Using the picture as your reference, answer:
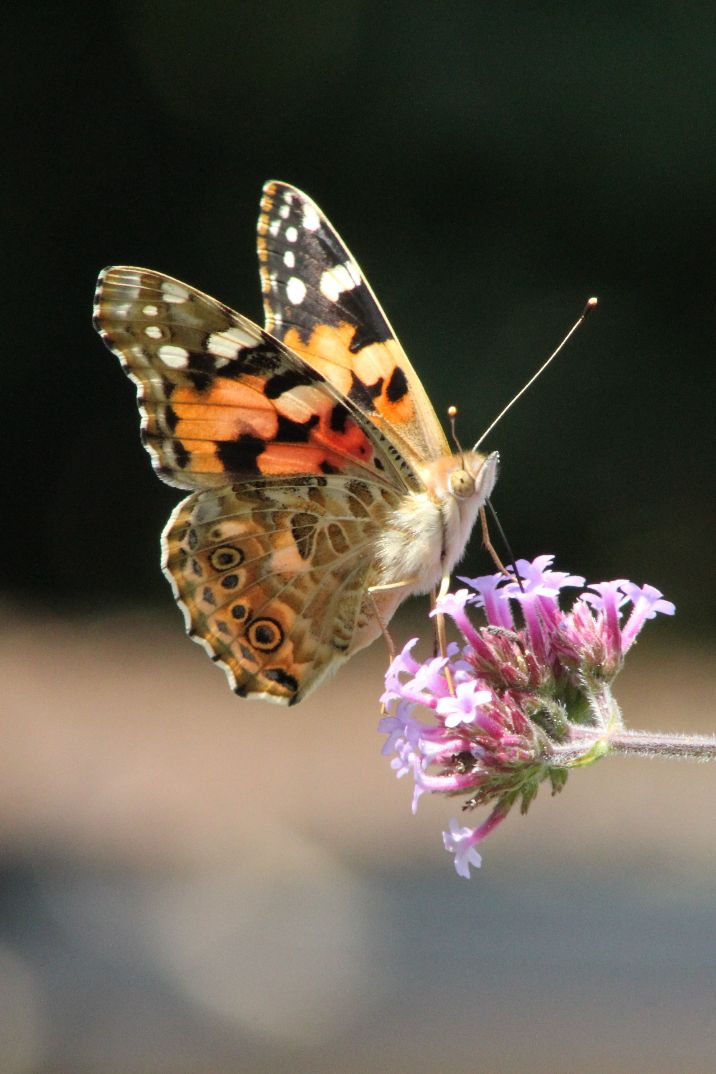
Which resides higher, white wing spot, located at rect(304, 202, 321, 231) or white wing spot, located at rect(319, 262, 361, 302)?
white wing spot, located at rect(304, 202, 321, 231)

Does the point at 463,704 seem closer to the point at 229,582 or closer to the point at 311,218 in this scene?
the point at 229,582

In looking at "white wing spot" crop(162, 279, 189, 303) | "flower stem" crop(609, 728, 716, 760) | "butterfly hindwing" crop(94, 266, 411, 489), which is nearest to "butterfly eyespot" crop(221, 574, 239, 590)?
"butterfly hindwing" crop(94, 266, 411, 489)

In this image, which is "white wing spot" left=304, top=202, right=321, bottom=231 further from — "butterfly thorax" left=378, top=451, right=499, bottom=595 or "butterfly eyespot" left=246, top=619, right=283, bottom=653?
"butterfly eyespot" left=246, top=619, right=283, bottom=653

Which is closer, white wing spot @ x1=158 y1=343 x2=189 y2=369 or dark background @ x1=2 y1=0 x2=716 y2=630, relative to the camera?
white wing spot @ x1=158 y1=343 x2=189 y2=369

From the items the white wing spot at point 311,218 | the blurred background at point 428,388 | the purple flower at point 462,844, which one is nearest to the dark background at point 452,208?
the blurred background at point 428,388

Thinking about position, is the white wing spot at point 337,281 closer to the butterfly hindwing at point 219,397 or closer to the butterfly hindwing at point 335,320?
the butterfly hindwing at point 335,320
